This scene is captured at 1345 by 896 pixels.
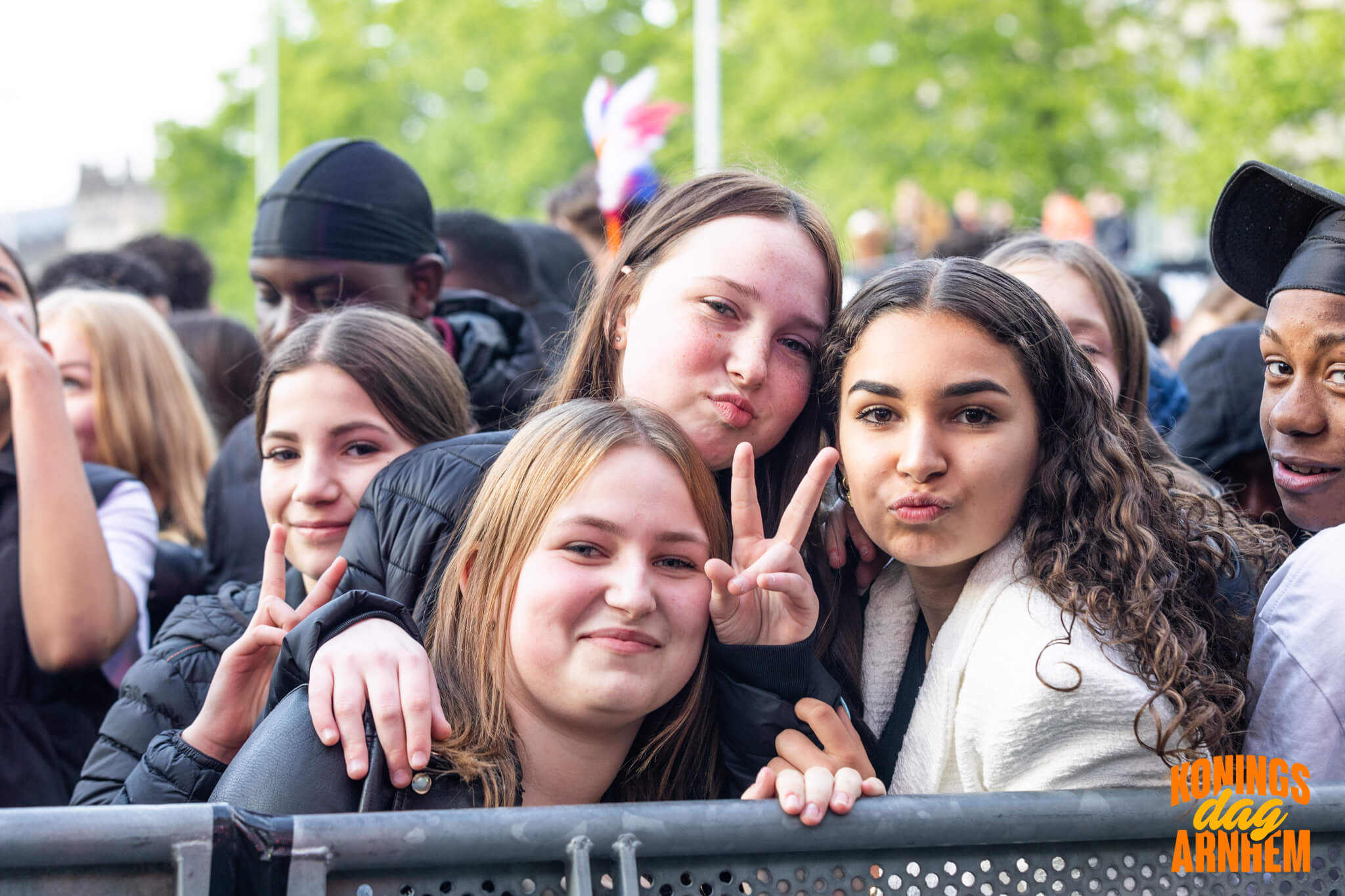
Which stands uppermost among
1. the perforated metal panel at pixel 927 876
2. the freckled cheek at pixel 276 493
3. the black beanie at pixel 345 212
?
the black beanie at pixel 345 212

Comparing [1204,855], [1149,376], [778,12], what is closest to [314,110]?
[778,12]

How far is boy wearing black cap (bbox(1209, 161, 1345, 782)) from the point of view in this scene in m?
1.87

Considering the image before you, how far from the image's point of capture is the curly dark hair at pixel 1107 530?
1.94 m

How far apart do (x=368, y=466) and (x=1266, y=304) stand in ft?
5.96

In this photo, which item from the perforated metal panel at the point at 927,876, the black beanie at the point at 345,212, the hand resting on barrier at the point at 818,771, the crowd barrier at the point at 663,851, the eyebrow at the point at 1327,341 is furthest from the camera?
the black beanie at the point at 345,212

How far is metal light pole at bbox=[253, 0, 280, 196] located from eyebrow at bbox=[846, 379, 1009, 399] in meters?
27.3

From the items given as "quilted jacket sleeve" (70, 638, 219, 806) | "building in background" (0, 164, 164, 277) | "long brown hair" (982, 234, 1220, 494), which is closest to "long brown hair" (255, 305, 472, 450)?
"quilted jacket sleeve" (70, 638, 219, 806)

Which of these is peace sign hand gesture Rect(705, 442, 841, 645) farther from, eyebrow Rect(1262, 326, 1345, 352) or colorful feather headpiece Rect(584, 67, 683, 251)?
colorful feather headpiece Rect(584, 67, 683, 251)

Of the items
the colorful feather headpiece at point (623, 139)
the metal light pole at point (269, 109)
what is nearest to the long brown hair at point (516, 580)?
the colorful feather headpiece at point (623, 139)

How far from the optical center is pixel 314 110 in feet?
92.9

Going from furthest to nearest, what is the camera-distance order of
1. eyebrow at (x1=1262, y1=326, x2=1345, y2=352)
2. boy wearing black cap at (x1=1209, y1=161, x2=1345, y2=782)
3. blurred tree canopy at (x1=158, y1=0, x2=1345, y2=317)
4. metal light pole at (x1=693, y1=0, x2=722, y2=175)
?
metal light pole at (x1=693, y1=0, x2=722, y2=175) < blurred tree canopy at (x1=158, y1=0, x2=1345, y2=317) < eyebrow at (x1=1262, y1=326, x2=1345, y2=352) < boy wearing black cap at (x1=1209, y1=161, x2=1345, y2=782)

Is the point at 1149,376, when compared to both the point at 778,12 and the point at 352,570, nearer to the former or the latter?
the point at 352,570

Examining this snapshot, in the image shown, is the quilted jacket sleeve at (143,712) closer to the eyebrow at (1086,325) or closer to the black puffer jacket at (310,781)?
the black puffer jacket at (310,781)

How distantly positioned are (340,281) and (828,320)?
168 centimetres
